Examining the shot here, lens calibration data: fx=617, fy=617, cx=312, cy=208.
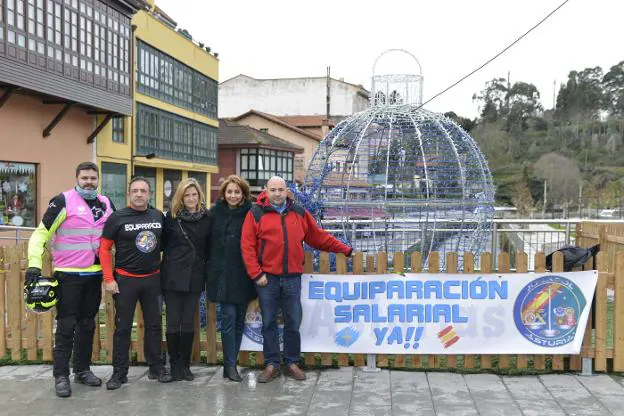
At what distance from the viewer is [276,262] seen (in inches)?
207

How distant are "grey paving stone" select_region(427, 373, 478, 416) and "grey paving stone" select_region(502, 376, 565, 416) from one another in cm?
38

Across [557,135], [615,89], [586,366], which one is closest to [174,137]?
[586,366]

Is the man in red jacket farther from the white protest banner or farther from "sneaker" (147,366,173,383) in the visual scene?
"sneaker" (147,366,173,383)

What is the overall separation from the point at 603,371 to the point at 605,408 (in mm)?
928

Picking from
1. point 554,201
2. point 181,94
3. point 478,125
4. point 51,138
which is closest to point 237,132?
point 181,94

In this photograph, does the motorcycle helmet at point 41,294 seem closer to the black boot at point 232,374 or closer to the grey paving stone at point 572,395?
the black boot at point 232,374

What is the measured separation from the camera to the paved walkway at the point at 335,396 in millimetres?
4695

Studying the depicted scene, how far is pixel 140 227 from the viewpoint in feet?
16.9

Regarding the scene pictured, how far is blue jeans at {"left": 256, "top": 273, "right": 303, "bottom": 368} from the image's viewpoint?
534 cm

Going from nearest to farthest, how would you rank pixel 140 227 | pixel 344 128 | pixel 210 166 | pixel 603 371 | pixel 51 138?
pixel 140 227
pixel 603 371
pixel 344 128
pixel 51 138
pixel 210 166

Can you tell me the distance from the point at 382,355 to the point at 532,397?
4.47 ft

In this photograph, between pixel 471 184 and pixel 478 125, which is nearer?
pixel 471 184

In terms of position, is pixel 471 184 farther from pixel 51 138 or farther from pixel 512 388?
pixel 51 138

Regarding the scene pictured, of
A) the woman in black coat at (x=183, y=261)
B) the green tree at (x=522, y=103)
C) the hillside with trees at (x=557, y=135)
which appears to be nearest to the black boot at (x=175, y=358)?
the woman in black coat at (x=183, y=261)
